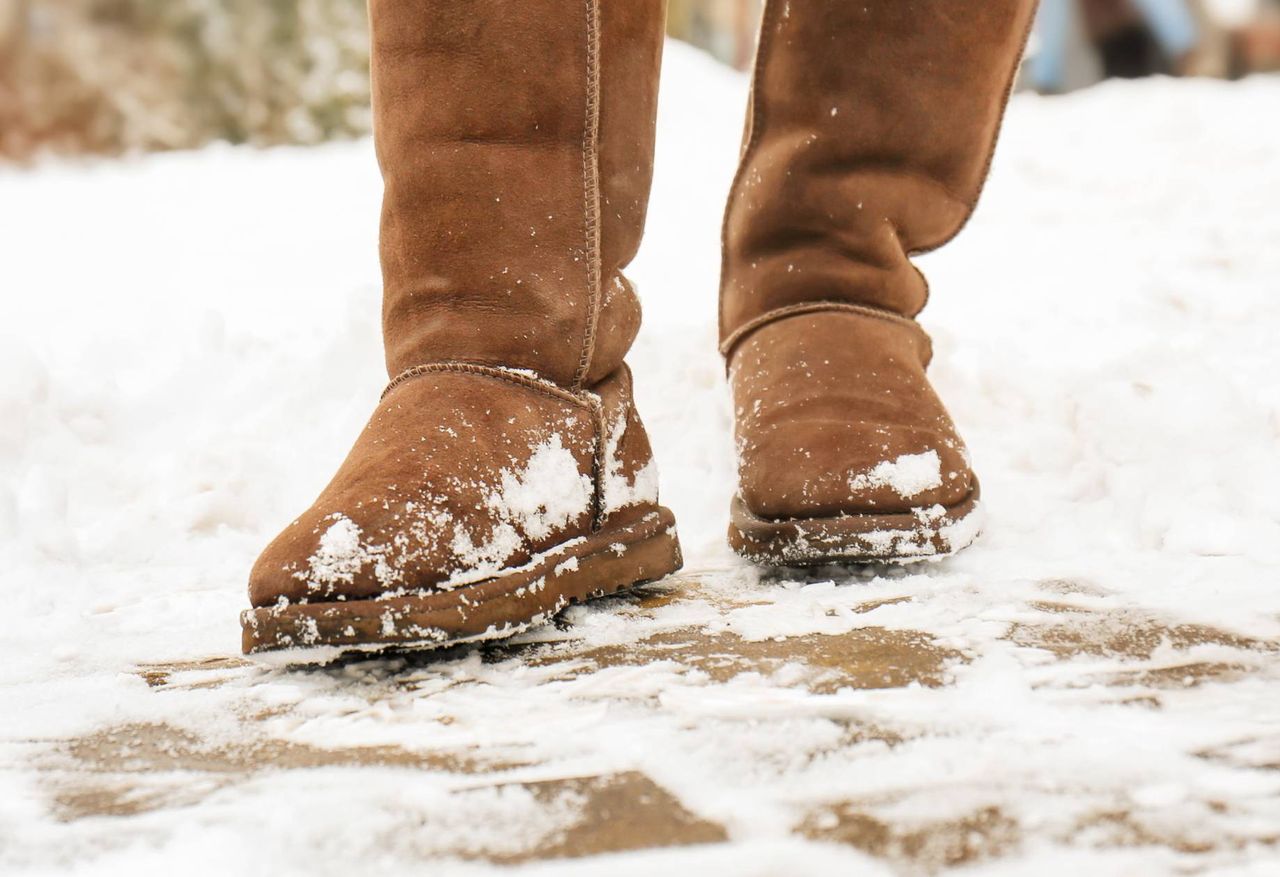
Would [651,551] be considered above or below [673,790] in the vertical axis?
above

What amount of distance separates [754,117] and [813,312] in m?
0.26

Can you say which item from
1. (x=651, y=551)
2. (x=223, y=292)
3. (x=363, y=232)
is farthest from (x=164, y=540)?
(x=363, y=232)

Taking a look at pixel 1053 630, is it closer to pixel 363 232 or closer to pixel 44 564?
pixel 44 564

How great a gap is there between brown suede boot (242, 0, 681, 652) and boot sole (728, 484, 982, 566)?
0.11 meters

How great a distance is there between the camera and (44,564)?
4.08 feet

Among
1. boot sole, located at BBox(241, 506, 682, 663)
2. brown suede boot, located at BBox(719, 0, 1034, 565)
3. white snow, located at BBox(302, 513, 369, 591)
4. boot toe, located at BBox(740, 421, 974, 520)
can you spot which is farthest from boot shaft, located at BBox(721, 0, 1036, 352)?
white snow, located at BBox(302, 513, 369, 591)

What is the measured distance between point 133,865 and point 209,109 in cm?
459

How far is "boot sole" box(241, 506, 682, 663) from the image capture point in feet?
2.64

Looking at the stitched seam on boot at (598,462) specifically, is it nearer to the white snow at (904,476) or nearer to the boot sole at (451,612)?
the boot sole at (451,612)

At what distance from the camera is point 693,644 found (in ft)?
2.93

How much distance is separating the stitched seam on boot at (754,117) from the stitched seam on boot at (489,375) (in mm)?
464

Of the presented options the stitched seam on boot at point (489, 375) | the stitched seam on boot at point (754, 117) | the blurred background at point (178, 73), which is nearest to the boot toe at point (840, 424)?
the stitched seam on boot at point (754, 117)

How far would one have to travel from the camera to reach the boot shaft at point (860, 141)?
4.00 ft

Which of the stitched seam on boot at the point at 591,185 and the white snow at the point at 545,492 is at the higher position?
the stitched seam on boot at the point at 591,185
